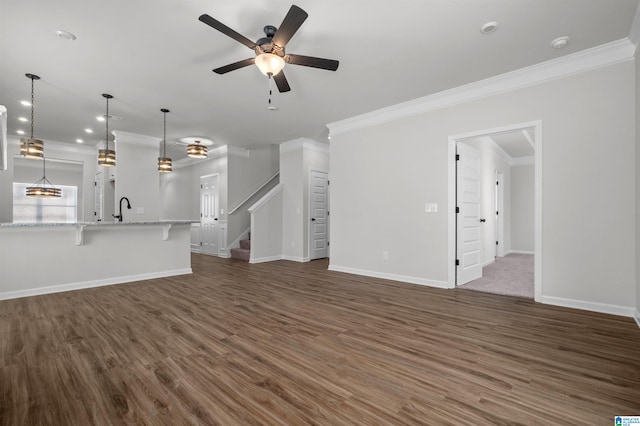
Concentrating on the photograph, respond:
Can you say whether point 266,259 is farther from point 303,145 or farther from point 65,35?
point 65,35

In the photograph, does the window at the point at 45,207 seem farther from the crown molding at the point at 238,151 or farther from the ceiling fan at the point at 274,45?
the ceiling fan at the point at 274,45

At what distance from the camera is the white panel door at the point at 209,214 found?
27.4 feet

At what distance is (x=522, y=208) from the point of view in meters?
8.86

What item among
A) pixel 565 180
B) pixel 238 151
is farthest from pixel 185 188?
pixel 565 180

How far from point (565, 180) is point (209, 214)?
8049 millimetres

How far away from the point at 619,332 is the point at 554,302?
0.82m

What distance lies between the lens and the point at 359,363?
217 cm

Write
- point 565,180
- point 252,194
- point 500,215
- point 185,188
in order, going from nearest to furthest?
point 565,180
point 500,215
point 252,194
point 185,188

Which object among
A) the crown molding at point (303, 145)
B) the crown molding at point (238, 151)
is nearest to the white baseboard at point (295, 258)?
the crown molding at point (303, 145)

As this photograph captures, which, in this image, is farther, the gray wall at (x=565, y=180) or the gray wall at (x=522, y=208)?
the gray wall at (x=522, y=208)

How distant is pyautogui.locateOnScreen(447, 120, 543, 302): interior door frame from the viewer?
3609 millimetres

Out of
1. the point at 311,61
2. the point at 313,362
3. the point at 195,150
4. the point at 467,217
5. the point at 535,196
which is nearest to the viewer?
the point at 313,362

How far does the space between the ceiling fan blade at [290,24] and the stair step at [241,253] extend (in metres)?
5.55

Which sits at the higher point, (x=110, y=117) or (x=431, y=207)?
(x=110, y=117)
